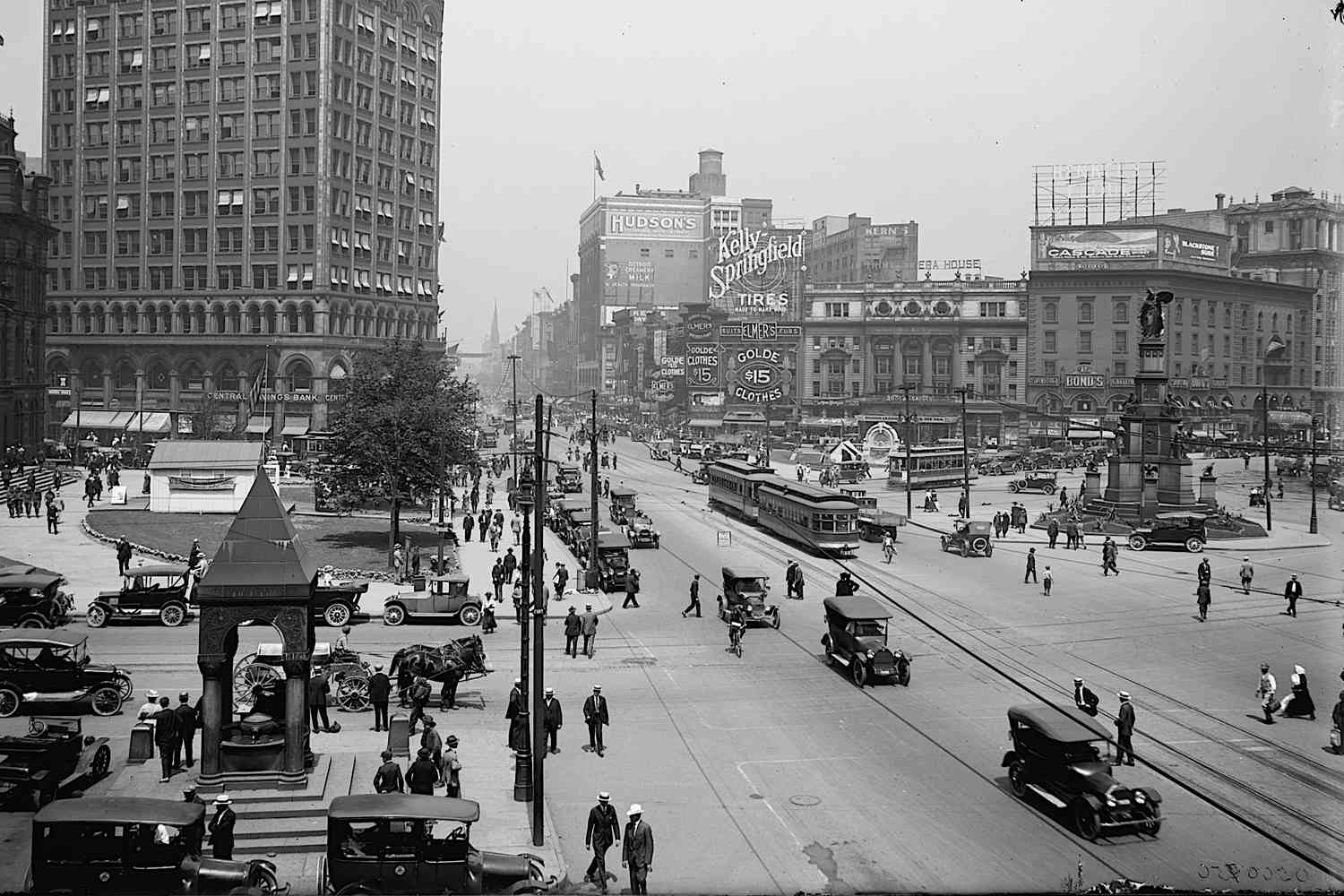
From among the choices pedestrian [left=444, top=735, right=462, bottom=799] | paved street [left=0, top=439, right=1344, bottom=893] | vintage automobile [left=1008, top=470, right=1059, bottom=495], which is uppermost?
vintage automobile [left=1008, top=470, right=1059, bottom=495]

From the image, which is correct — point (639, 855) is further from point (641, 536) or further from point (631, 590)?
point (641, 536)

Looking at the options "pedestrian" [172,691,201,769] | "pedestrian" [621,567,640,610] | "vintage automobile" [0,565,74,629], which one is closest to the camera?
"pedestrian" [172,691,201,769]

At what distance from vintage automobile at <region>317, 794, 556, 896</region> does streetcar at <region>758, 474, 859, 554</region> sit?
37346mm

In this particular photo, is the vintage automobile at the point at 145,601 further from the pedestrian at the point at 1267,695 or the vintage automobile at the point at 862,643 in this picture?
the pedestrian at the point at 1267,695

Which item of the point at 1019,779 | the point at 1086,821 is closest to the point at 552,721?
the point at 1019,779

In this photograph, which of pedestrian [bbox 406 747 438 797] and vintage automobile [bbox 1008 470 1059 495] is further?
vintage automobile [bbox 1008 470 1059 495]

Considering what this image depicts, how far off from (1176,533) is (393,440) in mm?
A: 37903

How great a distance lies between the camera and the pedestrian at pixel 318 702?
23953 millimetres

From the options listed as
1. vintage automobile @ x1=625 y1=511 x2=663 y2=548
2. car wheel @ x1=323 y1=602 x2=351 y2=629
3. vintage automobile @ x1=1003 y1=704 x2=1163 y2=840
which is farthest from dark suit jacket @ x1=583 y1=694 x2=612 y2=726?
vintage automobile @ x1=625 y1=511 x2=663 y2=548

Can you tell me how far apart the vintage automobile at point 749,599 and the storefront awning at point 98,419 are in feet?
261

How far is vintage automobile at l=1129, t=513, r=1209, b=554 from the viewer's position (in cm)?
5697

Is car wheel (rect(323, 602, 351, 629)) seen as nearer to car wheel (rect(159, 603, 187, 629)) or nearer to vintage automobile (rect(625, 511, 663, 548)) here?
car wheel (rect(159, 603, 187, 629))

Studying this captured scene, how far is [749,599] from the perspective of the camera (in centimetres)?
3747

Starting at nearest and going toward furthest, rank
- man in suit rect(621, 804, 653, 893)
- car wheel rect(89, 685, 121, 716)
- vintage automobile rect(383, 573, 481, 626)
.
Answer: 1. man in suit rect(621, 804, 653, 893)
2. car wheel rect(89, 685, 121, 716)
3. vintage automobile rect(383, 573, 481, 626)
